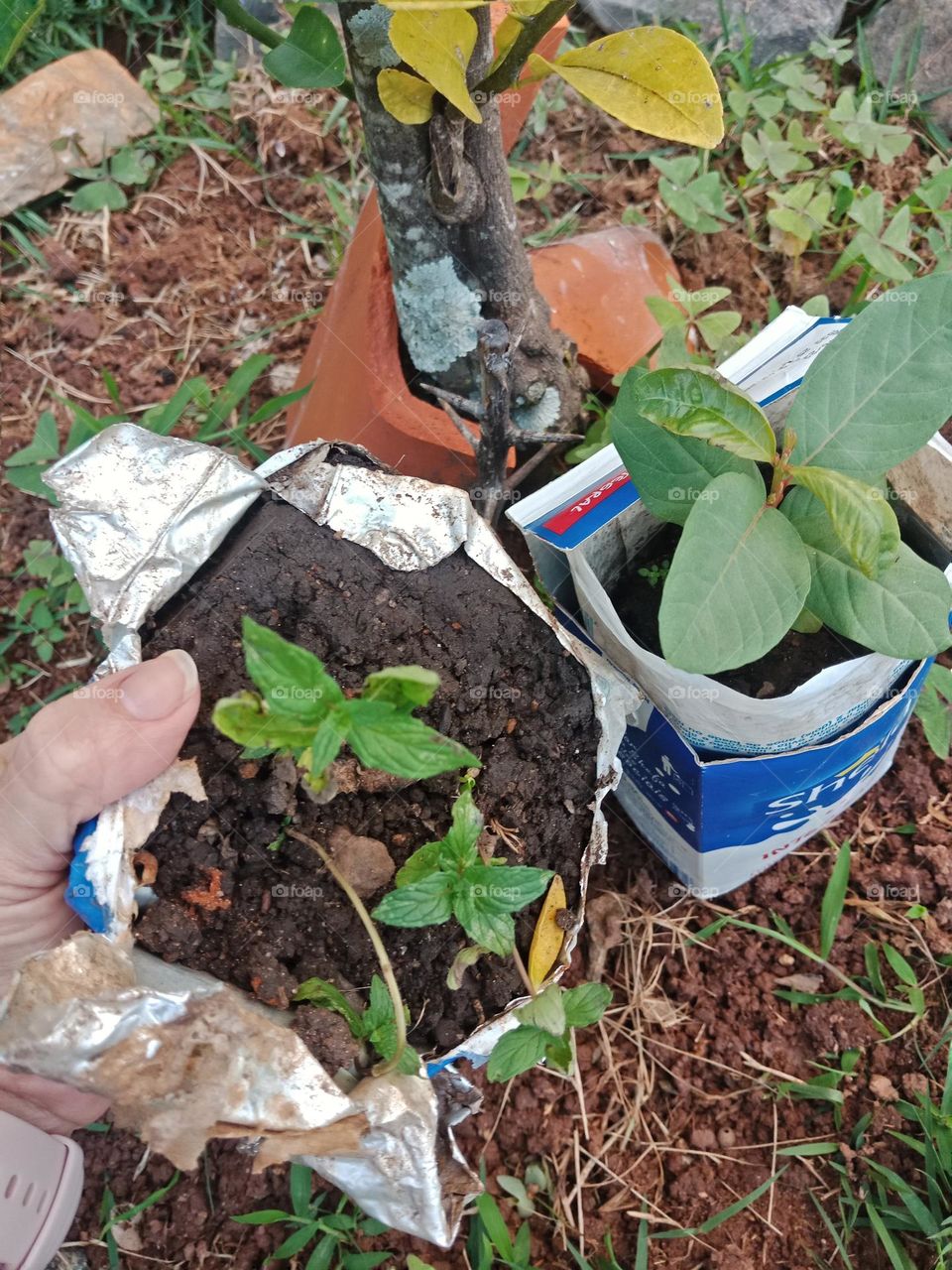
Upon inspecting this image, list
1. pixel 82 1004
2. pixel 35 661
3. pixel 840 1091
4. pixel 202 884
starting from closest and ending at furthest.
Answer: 1. pixel 82 1004
2. pixel 202 884
3. pixel 840 1091
4. pixel 35 661

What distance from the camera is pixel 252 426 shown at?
1.94 meters

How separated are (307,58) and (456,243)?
44 centimetres

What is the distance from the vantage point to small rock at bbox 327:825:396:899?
1062 millimetres

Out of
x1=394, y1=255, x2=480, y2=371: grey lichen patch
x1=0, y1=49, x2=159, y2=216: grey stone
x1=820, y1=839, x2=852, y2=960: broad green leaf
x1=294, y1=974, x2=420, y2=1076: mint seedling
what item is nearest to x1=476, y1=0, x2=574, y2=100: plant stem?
x1=394, y1=255, x2=480, y2=371: grey lichen patch

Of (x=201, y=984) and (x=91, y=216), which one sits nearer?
(x=201, y=984)

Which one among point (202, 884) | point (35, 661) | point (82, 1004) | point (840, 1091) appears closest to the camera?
point (82, 1004)

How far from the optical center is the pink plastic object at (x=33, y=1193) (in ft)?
3.85

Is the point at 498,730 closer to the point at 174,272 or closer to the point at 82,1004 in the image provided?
the point at 82,1004

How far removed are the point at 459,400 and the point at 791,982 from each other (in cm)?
102

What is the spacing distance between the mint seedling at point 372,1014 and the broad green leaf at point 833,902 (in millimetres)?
780

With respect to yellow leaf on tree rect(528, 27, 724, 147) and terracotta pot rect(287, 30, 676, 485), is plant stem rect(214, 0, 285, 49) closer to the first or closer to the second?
yellow leaf on tree rect(528, 27, 724, 147)

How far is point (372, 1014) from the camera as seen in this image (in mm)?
1006

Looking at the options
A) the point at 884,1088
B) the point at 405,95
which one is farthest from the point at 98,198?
the point at 884,1088

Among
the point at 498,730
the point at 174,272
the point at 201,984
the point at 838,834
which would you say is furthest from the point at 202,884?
Result: the point at 174,272
